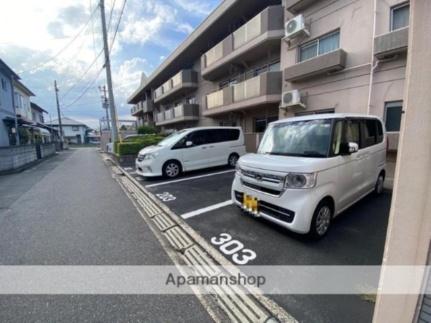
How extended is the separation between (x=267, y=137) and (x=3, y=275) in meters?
4.31

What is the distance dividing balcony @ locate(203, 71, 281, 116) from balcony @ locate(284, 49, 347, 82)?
0.62 meters

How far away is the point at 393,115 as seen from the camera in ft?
19.6

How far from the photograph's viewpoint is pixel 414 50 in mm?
1257

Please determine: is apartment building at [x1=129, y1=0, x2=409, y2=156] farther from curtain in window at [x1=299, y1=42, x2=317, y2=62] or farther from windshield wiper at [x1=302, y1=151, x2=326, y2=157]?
windshield wiper at [x1=302, y1=151, x2=326, y2=157]

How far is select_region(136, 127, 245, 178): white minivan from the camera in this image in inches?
277

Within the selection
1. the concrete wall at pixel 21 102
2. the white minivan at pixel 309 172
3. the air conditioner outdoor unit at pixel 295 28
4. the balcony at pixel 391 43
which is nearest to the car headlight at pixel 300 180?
the white minivan at pixel 309 172

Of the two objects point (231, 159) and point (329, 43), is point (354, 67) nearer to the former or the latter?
point (329, 43)

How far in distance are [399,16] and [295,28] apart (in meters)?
2.89

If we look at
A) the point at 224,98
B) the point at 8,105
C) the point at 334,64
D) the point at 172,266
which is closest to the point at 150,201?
the point at 172,266

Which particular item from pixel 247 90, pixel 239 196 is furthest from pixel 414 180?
pixel 247 90

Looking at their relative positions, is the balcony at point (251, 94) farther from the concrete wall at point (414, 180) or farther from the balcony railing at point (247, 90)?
the concrete wall at point (414, 180)

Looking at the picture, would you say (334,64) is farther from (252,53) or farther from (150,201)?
(150,201)

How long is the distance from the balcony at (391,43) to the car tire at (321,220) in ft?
16.4
